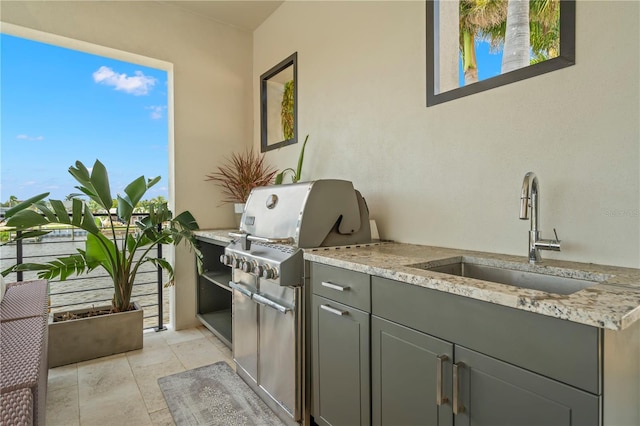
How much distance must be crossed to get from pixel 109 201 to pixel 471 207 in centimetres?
256

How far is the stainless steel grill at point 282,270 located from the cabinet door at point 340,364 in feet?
0.38

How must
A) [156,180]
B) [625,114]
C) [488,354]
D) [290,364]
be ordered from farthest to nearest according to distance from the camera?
[156,180] < [290,364] < [625,114] < [488,354]

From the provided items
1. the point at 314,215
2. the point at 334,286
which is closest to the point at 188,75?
the point at 314,215

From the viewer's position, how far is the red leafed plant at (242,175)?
3273 millimetres

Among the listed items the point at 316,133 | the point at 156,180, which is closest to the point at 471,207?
the point at 316,133

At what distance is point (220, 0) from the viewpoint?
125 inches

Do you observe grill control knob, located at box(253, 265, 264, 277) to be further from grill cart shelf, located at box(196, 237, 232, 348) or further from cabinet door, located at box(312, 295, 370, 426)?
grill cart shelf, located at box(196, 237, 232, 348)

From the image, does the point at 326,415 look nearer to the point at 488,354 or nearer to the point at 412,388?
the point at 412,388

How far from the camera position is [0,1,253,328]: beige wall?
114 inches

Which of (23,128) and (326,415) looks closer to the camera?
(326,415)

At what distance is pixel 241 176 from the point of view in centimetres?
329

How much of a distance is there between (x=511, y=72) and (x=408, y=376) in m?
1.45

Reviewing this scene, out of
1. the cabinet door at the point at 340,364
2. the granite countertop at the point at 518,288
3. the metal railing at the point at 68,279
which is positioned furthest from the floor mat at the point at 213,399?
the metal railing at the point at 68,279

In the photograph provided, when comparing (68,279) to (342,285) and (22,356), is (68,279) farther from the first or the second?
(342,285)
